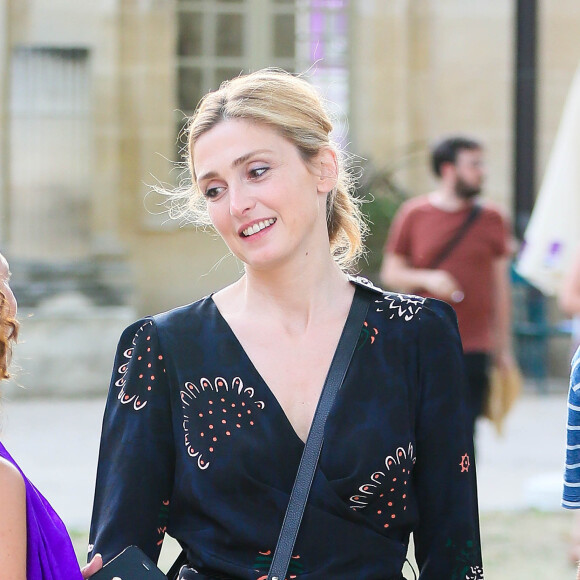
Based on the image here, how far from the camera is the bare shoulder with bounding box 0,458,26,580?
220cm

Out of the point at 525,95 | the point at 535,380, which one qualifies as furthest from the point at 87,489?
the point at 535,380

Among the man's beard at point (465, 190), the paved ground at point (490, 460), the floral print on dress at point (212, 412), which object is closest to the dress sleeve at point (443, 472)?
the floral print on dress at point (212, 412)

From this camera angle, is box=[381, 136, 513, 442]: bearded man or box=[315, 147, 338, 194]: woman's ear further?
box=[381, 136, 513, 442]: bearded man

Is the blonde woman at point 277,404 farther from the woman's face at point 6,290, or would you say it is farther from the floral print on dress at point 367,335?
the woman's face at point 6,290

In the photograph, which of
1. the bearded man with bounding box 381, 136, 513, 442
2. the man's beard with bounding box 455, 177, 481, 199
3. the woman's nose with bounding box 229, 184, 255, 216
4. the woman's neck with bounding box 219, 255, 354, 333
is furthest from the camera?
the man's beard with bounding box 455, 177, 481, 199

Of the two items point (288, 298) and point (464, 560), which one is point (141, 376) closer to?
point (288, 298)

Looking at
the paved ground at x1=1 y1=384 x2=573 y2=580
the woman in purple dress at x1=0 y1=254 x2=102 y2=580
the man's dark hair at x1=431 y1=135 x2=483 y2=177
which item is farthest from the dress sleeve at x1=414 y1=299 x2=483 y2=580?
the man's dark hair at x1=431 y1=135 x2=483 y2=177

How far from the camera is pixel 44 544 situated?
2281 mm

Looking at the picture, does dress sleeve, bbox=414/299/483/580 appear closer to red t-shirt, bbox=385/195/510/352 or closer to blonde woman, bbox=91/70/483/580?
blonde woman, bbox=91/70/483/580

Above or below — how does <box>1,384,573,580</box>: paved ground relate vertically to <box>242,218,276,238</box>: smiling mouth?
below

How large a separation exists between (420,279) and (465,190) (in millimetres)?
645

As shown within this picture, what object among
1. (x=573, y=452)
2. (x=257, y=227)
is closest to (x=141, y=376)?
(x=257, y=227)

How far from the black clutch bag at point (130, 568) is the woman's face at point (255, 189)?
660 mm

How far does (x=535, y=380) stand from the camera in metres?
12.6
